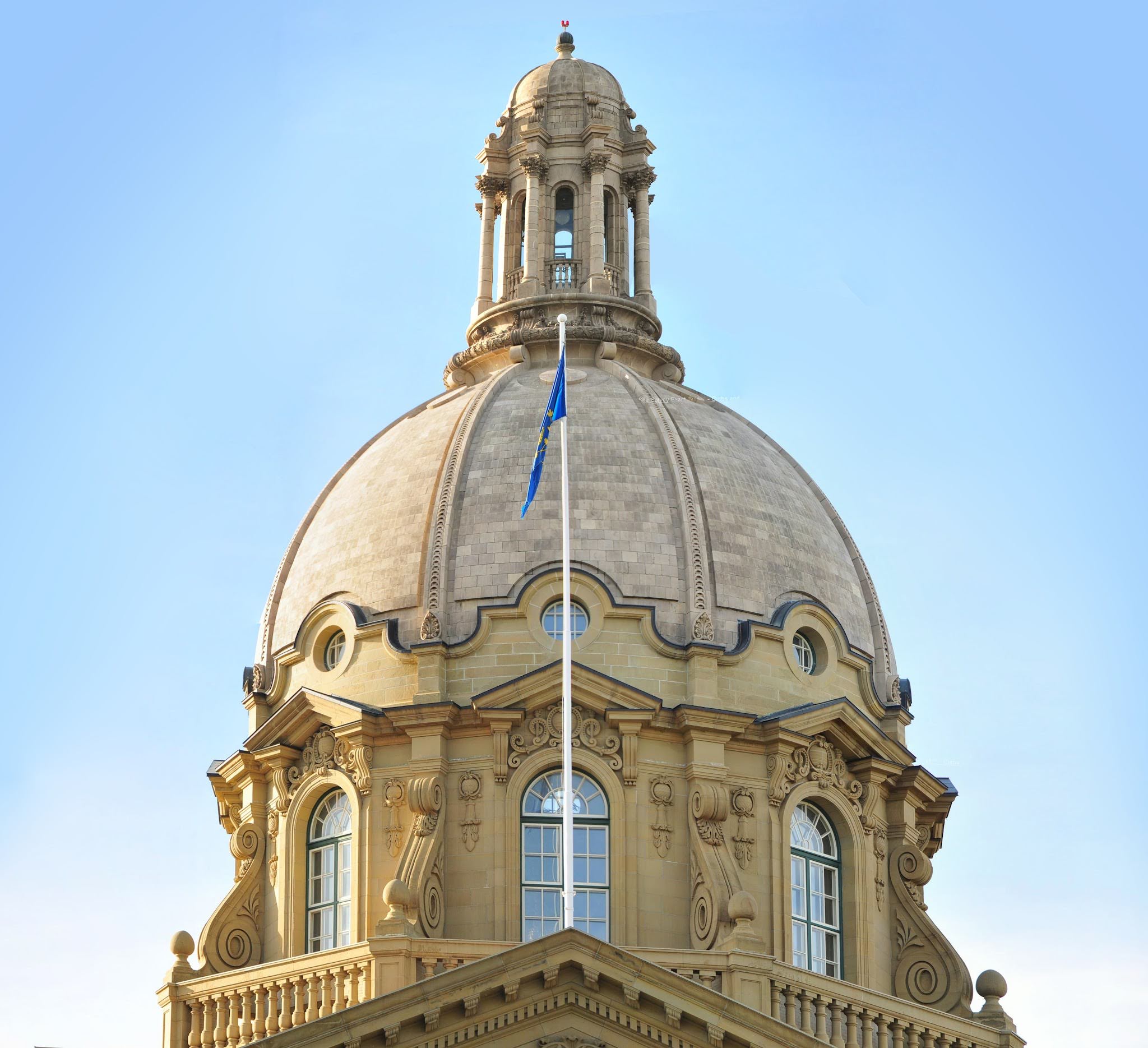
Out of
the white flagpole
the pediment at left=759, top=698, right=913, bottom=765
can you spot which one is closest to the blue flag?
the white flagpole

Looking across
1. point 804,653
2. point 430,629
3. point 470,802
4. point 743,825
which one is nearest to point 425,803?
point 470,802

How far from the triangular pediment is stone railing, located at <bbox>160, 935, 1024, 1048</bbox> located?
5.20 metres

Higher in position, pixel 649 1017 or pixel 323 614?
pixel 323 614

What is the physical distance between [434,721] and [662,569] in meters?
5.97

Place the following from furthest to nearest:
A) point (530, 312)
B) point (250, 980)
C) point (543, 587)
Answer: point (530, 312) → point (543, 587) → point (250, 980)

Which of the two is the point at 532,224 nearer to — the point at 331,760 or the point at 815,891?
the point at 331,760

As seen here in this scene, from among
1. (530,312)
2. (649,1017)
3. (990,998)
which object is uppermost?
(530,312)

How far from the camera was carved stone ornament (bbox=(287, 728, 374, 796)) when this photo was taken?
53.7 meters

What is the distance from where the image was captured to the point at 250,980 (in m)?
50.9

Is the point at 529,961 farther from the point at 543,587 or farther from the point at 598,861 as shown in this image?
the point at 543,587

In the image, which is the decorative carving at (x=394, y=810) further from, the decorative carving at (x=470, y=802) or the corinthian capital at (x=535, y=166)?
the corinthian capital at (x=535, y=166)

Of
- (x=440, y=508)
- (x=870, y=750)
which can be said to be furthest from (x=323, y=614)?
(x=870, y=750)

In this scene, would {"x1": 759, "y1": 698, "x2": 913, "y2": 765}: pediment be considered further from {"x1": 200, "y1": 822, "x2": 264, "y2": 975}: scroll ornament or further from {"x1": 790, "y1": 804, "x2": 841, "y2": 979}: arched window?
{"x1": 200, "y1": 822, "x2": 264, "y2": 975}: scroll ornament

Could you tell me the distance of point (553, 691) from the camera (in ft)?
174
